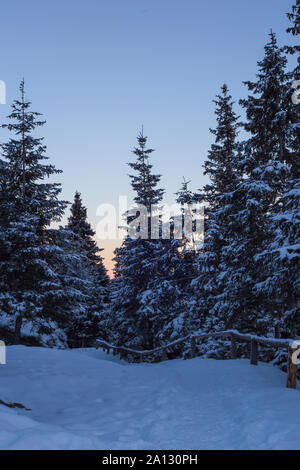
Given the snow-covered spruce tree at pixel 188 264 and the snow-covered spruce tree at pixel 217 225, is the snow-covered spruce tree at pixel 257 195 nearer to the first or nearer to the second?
the snow-covered spruce tree at pixel 217 225

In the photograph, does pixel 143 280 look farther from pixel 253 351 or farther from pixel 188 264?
pixel 253 351

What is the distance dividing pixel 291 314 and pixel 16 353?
958 centimetres

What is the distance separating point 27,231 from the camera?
19.7m

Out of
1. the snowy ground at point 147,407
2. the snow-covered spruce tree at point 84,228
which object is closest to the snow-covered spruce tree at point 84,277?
the snow-covered spruce tree at point 84,228

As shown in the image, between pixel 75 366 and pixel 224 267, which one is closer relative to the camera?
pixel 75 366

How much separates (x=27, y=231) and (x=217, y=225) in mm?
10293

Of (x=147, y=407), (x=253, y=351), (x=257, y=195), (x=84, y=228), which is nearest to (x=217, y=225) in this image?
(x=257, y=195)

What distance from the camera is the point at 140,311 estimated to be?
2202cm

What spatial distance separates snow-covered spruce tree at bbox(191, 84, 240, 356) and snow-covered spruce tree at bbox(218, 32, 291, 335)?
0.53 m

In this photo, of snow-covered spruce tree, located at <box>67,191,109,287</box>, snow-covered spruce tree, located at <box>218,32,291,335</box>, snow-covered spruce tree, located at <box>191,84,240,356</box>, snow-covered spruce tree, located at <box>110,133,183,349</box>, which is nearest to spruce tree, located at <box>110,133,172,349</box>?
snow-covered spruce tree, located at <box>110,133,183,349</box>

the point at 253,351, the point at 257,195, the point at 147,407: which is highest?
the point at 257,195

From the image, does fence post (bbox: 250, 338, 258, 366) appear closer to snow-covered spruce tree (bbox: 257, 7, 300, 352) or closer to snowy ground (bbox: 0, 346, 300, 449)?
snowy ground (bbox: 0, 346, 300, 449)

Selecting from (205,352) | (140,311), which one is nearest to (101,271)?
(140,311)
